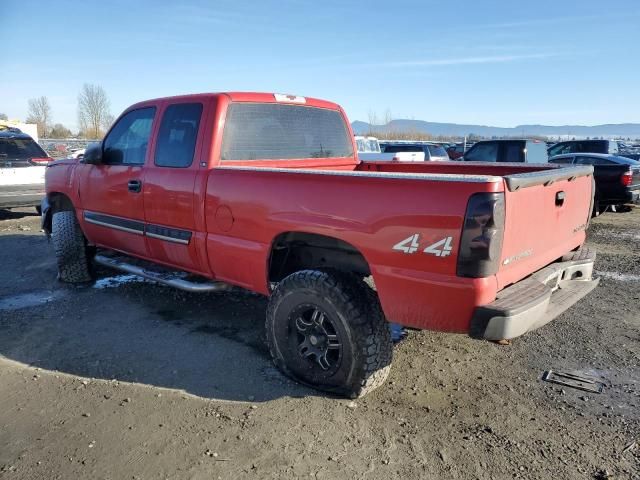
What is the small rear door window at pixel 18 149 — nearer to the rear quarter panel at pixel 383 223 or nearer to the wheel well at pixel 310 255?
Answer: the rear quarter panel at pixel 383 223

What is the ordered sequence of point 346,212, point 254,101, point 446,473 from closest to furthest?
point 446,473, point 346,212, point 254,101

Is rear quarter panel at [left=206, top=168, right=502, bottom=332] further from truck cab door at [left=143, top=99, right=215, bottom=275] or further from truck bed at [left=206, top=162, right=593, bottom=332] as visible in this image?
truck cab door at [left=143, top=99, right=215, bottom=275]

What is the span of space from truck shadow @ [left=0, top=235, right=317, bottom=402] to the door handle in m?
1.21

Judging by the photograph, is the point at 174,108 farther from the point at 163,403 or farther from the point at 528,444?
the point at 528,444

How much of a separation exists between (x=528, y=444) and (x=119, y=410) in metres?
2.47

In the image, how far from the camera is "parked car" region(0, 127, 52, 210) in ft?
31.6

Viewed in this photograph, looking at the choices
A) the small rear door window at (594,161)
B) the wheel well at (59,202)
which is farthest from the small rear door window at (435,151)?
the wheel well at (59,202)

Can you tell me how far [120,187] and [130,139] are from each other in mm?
505

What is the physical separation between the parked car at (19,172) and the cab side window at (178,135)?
681cm

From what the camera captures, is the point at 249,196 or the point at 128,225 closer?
the point at 249,196

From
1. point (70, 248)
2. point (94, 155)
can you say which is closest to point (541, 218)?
point (94, 155)

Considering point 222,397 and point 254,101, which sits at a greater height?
point 254,101

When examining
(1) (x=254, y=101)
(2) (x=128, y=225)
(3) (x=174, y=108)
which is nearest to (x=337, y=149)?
(1) (x=254, y=101)

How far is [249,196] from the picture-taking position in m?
3.60
